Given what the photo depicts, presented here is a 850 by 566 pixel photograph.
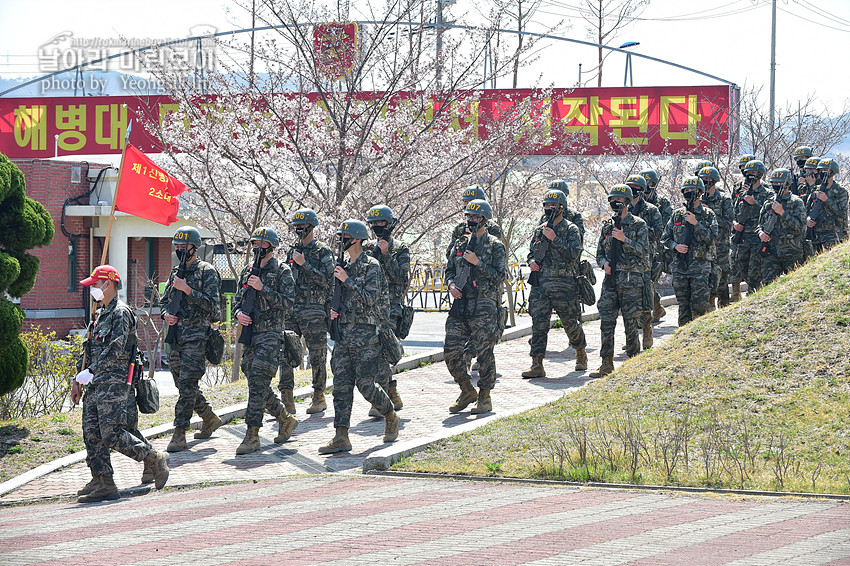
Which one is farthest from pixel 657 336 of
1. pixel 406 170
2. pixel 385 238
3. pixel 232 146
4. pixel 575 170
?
pixel 575 170

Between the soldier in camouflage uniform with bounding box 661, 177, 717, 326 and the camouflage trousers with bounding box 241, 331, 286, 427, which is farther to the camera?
the soldier in camouflage uniform with bounding box 661, 177, 717, 326

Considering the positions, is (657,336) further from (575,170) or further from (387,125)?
(575,170)

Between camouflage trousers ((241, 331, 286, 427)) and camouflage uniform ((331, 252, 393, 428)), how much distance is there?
0.78 metres

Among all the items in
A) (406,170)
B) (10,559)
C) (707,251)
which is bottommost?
(10,559)

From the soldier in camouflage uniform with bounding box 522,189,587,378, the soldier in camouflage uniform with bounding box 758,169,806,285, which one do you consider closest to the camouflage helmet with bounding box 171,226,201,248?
the soldier in camouflage uniform with bounding box 522,189,587,378

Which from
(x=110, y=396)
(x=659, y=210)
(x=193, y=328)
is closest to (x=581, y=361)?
(x=659, y=210)

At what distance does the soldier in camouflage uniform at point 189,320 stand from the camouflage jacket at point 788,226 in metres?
9.43

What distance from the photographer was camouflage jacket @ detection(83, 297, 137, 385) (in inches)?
351

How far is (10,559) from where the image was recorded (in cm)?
667

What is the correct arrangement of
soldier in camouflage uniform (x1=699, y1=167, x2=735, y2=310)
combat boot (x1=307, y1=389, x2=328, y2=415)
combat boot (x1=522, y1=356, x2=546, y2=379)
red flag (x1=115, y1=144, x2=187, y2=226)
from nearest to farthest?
combat boot (x1=307, y1=389, x2=328, y2=415), red flag (x1=115, y1=144, x2=187, y2=226), combat boot (x1=522, y1=356, x2=546, y2=379), soldier in camouflage uniform (x1=699, y1=167, x2=735, y2=310)

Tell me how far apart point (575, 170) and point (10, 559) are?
2958cm

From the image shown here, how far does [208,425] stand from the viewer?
38.0 ft

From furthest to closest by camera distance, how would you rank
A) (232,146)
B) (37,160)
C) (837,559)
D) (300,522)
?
1. (37,160)
2. (232,146)
3. (300,522)
4. (837,559)

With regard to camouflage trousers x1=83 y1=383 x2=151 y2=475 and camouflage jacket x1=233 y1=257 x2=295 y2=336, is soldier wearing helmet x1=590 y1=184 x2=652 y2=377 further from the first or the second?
camouflage trousers x1=83 y1=383 x2=151 y2=475
